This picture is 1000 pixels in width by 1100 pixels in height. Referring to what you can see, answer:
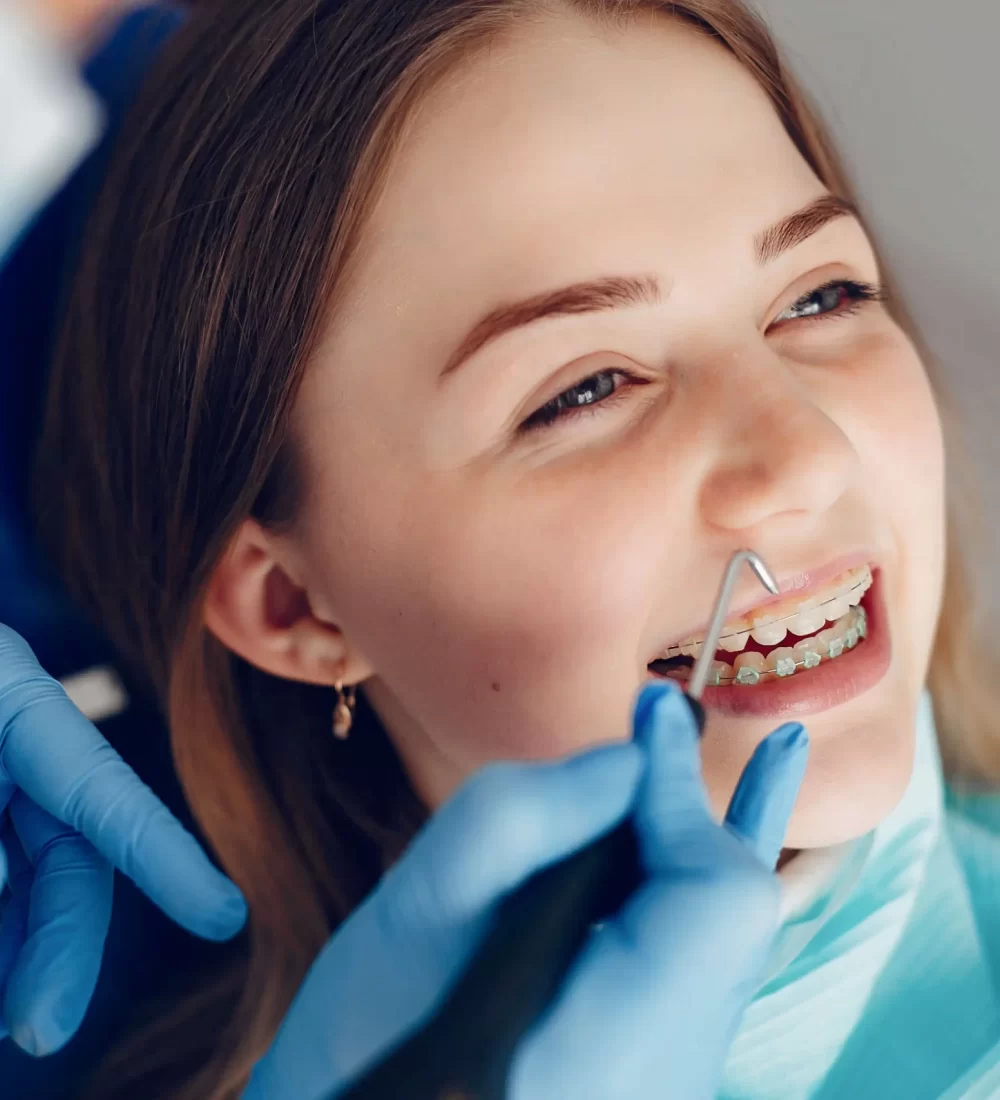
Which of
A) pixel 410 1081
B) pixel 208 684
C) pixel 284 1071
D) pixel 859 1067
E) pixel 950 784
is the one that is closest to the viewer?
pixel 410 1081

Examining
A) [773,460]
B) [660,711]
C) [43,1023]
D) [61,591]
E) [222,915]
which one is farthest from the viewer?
[61,591]

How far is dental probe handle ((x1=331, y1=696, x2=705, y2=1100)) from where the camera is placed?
20.1 inches

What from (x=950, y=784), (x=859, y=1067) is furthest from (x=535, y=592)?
(x=950, y=784)

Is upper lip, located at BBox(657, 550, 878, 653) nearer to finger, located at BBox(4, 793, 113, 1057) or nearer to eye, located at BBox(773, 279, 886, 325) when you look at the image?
eye, located at BBox(773, 279, 886, 325)

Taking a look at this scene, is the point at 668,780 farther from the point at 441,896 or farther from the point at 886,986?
the point at 886,986

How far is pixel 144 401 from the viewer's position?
3.33ft

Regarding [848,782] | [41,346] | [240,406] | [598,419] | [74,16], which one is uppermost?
[74,16]

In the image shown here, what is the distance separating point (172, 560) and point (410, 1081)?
2.12 ft

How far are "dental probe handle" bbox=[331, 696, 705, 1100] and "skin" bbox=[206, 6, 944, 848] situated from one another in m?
0.26

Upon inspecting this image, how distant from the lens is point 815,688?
0.87 metres

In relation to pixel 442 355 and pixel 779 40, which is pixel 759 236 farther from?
pixel 779 40

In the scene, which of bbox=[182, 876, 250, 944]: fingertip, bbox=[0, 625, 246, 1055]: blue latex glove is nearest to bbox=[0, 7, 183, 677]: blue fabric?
bbox=[0, 625, 246, 1055]: blue latex glove

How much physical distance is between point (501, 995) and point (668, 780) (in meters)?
0.17

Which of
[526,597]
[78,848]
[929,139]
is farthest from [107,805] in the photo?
[929,139]
